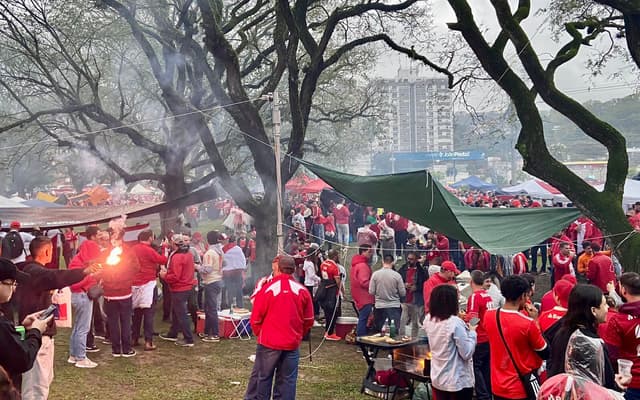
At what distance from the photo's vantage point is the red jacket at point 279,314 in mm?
5441

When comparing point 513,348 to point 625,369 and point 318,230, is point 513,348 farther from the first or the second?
point 318,230

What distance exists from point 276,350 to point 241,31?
437 inches

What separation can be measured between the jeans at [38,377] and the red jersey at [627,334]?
14.5ft

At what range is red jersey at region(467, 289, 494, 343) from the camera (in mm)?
5738

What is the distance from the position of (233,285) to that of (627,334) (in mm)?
7464

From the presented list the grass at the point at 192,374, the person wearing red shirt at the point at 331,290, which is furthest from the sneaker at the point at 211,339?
the person wearing red shirt at the point at 331,290

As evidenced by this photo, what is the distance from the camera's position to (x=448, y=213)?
23.5 ft

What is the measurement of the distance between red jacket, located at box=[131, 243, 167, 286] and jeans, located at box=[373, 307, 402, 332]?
3186 mm

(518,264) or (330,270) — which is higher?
(330,270)

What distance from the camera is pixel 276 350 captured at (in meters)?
5.46

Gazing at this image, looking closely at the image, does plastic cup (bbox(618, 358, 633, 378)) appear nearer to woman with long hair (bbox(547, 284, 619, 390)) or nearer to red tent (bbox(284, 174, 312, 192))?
A: woman with long hair (bbox(547, 284, 619, 390))

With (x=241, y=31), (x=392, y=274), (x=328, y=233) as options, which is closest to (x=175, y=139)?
(x=241, y=31)

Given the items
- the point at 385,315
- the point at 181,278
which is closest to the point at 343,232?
the point at 181,278

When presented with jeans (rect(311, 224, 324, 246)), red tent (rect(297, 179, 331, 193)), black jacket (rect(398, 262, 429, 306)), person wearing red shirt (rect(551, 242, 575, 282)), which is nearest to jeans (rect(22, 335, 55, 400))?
black jacket (rect(398, 262, 429, 306))
